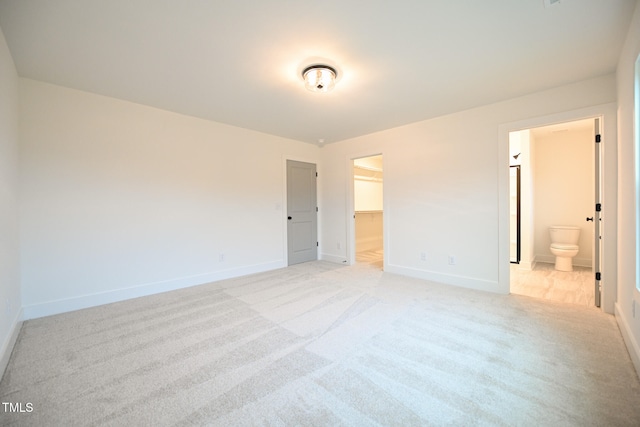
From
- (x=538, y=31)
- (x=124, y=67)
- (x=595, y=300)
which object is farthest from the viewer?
(x=595, y=300)

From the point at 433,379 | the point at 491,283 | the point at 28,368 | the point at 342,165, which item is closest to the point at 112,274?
the point at 28,368

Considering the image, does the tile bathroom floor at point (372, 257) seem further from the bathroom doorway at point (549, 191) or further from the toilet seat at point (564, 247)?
the toilet seat at point (564, 247)

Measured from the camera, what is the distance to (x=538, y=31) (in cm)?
187

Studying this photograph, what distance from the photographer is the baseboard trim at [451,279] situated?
319 cm

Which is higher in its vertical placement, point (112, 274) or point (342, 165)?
point (342, 165)

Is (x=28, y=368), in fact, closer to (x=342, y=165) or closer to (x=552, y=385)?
(x=552, y=385)

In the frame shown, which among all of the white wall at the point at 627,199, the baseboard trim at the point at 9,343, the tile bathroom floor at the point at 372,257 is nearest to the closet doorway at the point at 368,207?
the tile bathroom floor at the point at 372,257

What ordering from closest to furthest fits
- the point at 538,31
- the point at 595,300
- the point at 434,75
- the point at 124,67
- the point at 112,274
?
the point at 538,31 → the point at 124,67 → the point at 434,75 → the point at 595,300 → the point at 112,274

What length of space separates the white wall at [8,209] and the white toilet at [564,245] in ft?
22.0

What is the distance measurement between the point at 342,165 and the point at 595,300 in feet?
13.0

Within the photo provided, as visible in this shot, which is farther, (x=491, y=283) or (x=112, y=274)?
(x=491, y=283)

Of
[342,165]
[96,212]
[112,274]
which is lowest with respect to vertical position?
[112,274]

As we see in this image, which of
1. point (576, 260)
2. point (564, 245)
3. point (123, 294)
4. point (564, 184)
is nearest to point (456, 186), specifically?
point (564, 245)

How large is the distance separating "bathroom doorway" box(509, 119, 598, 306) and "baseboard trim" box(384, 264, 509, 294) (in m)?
1.25
